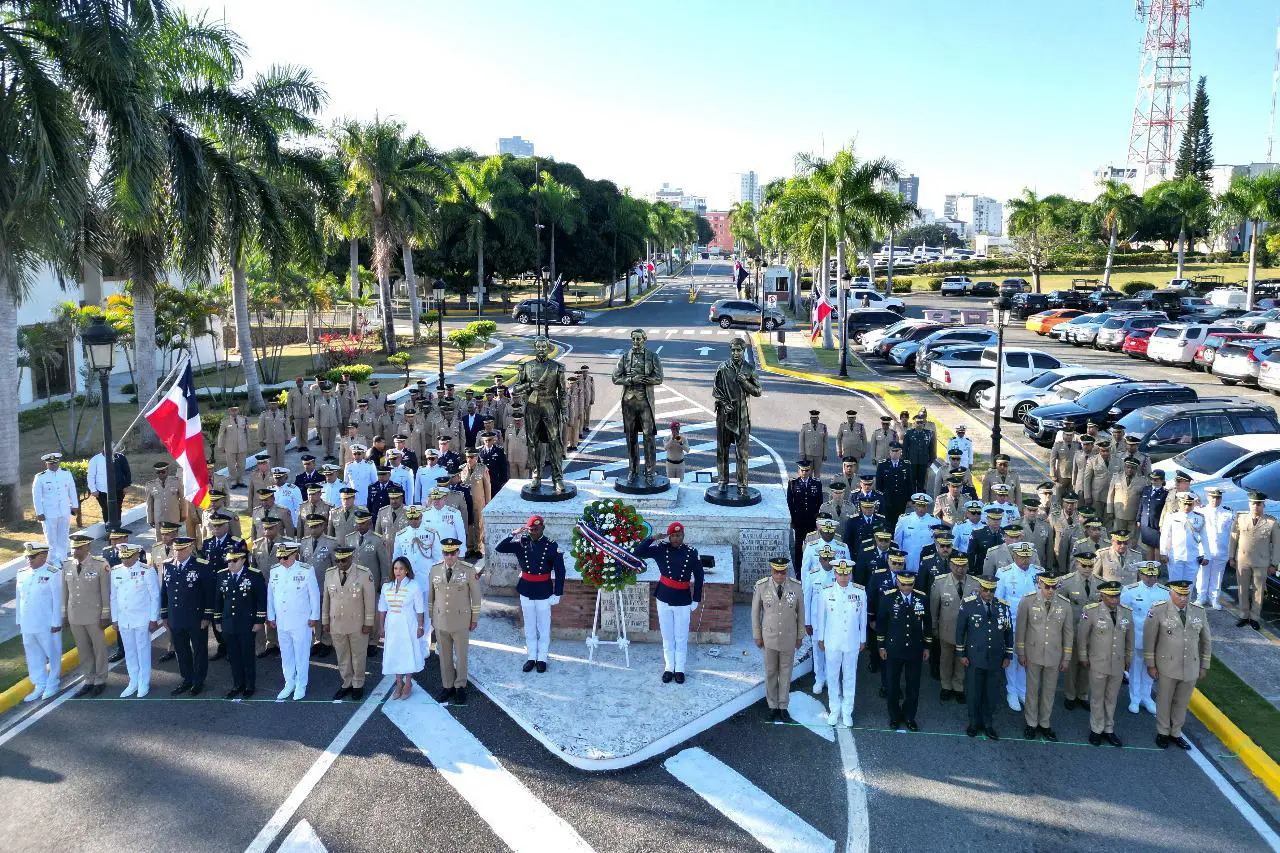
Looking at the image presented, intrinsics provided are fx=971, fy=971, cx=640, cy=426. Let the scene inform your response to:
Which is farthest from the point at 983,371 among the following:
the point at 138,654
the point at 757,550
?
the point at 138,654

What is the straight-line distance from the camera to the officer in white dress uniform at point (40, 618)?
32.2 ft

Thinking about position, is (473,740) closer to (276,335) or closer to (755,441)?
(755,441)

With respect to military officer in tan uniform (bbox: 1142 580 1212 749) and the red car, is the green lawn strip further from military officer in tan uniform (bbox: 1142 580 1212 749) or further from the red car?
the red car

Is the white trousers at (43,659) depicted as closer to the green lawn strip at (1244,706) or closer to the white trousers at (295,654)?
the white trousers at (295,654)

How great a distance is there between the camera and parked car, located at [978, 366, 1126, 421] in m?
23.5

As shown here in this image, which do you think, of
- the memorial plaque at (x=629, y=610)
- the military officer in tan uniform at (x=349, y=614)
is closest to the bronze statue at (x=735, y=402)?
the memorial plaque at (x=629, y=610)

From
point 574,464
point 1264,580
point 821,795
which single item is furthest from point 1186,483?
point 574,464

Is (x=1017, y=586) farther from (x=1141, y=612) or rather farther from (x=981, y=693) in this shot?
(x=981, y=693)

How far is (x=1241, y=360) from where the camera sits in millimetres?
29234

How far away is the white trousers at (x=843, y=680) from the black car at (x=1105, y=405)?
13.5 m

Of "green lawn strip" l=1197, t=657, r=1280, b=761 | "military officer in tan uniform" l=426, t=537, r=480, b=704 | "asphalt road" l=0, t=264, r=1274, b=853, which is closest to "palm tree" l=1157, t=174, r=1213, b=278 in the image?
"green lawn strip" l=1197, t=657, r=1280, b=761

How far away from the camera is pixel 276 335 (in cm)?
4241

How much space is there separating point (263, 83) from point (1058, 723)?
879 inches

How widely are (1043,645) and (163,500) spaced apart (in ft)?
39.1
